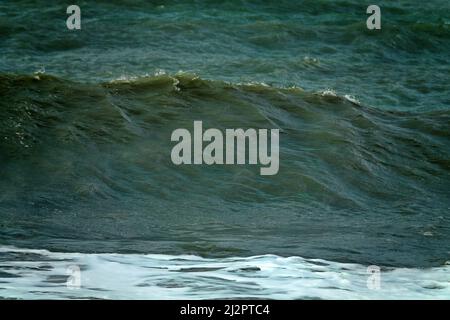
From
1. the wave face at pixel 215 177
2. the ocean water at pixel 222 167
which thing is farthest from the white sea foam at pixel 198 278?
the wave face at pixel 215 177

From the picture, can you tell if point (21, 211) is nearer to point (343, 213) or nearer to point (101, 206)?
point (101, 206)

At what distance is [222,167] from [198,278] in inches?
157

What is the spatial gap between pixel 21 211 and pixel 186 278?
251 centimetres

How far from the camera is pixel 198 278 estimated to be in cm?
819

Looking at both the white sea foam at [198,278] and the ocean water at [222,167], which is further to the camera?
the ocean water at [222,167]

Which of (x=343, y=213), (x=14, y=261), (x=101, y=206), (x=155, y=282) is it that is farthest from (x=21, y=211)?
(x=343, y=213)

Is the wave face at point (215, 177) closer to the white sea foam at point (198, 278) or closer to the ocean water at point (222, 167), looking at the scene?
the ocean water at point (222, 167)

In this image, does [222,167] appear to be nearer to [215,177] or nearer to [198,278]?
[215,177]

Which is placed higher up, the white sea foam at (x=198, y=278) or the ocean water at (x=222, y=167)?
the ocean water at (x=222, y=167)

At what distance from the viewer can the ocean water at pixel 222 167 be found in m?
8.48

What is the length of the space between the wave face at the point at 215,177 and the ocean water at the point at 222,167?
0.03m

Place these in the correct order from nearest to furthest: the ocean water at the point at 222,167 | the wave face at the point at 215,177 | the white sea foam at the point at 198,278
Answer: the white sea foam at the point at 198,278 → the ocean water at the point at 222,167 → the wave face at the point at 215,177

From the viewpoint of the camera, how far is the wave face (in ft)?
30.8

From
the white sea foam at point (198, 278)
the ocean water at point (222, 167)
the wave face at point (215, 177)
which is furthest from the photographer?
the wave face at point (215, 177)
